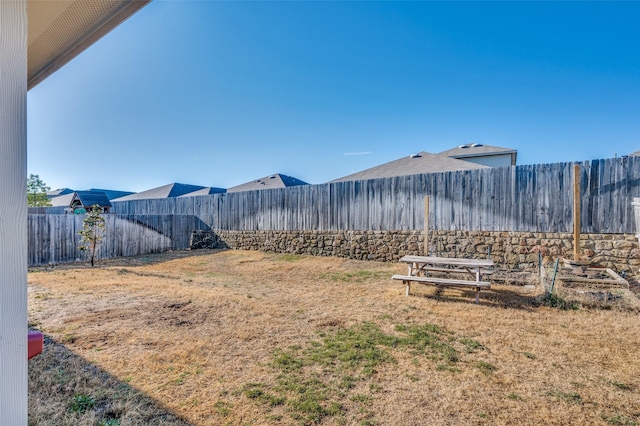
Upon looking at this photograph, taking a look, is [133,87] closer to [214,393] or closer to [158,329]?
[158,329]

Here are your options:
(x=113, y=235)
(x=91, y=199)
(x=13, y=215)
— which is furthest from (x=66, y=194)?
(x=13, y=215)

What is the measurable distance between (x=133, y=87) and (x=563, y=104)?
1706cm

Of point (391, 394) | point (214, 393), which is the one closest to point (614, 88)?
point (391, 394)

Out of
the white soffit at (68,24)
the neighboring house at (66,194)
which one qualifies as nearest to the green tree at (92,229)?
the white soffit at (68,24)

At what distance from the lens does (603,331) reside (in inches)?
144

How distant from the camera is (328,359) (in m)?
2.96

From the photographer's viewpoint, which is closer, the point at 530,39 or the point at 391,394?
the point at 391,394

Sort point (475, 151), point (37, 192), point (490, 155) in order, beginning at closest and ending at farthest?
point (490, 155) → point (475, 151) → point (37, 192)

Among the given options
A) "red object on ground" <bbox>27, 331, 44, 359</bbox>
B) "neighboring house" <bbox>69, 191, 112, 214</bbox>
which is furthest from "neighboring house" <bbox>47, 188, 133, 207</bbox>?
"red object on ground" <bbox>27, 331, 44, 359</bbox>

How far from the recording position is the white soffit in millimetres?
1622

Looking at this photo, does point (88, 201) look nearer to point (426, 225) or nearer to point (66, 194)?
point (426, 225)

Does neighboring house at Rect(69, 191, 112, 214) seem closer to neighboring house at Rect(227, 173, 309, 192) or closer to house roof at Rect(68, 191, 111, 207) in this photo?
house roof at Rect(68, 191, 111, 207)

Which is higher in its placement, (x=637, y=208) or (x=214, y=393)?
(x=637, y=208)

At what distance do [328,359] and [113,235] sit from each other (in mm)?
11268
